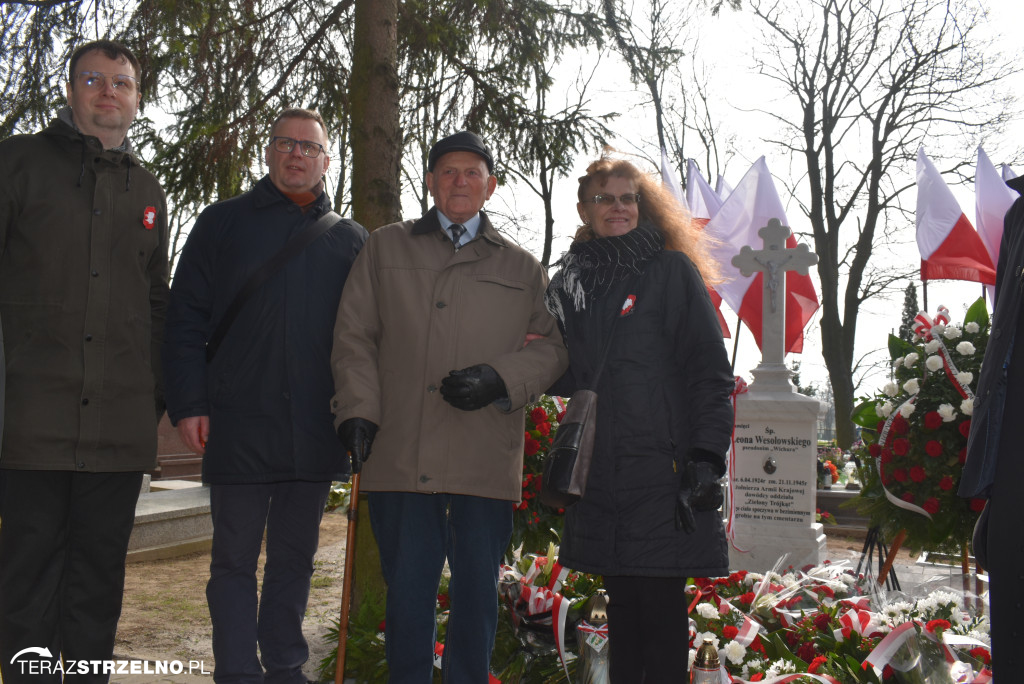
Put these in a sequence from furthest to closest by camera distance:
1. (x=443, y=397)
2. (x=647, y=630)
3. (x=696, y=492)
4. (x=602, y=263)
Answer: (x=602, y=263) < (x=443, y=397) < (x=647, y=630) < (x=696, y=492)

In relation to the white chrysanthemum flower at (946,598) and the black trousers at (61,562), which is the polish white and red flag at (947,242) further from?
the black trousers at (61,562)

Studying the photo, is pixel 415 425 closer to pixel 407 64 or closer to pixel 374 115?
pixel 374 115

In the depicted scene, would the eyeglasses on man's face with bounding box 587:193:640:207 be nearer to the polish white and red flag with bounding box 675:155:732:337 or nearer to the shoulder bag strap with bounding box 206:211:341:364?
the shoulder bag strap with bounding box 206:211:341:364

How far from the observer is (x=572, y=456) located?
8.29 feet

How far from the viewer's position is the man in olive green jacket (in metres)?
2.65

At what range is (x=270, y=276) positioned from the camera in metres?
2.97

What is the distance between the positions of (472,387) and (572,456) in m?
0.37

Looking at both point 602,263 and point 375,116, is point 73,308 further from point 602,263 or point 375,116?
point 375,116

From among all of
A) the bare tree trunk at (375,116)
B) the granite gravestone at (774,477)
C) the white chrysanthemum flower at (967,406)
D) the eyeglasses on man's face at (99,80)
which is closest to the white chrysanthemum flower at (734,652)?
the bare tree trunk at (375,116)

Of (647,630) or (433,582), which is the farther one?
(433,582)

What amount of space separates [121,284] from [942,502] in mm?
4563

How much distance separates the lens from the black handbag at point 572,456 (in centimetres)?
252

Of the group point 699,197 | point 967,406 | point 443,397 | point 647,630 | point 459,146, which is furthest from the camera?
point 699,197

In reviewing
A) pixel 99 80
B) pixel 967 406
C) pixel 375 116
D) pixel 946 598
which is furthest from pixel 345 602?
pixel 967 406
